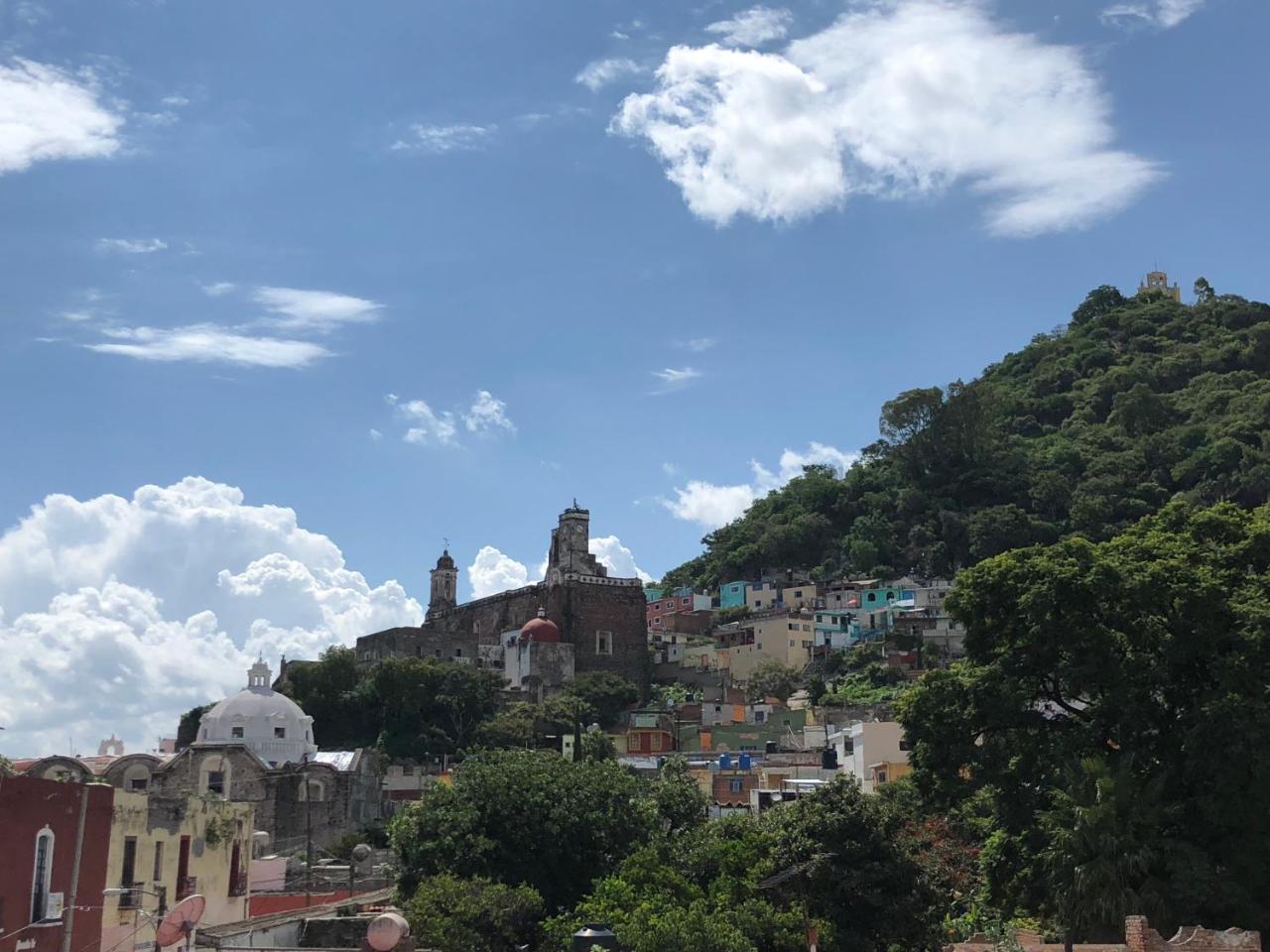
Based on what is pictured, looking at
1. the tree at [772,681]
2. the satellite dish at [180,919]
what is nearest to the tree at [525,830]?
the satellite dish at [180,919]

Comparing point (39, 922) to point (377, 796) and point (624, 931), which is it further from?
point (377, 796)

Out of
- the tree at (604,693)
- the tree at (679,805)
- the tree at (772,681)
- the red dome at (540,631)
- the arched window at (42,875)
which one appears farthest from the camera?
the red dome at (540,631)

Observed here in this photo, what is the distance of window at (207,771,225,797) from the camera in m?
51.6

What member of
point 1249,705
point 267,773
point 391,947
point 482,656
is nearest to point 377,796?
point 267,773

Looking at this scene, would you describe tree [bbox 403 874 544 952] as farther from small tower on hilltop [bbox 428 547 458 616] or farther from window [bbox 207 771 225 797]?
small tower on hilltop [bbox 428 547 458 616]

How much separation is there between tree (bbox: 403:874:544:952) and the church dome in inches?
2235

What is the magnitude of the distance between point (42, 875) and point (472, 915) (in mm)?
7259

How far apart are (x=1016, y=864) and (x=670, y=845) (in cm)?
648

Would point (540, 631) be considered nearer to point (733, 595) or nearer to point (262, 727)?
point (733, 595)

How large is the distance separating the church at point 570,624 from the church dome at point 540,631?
2.37 m

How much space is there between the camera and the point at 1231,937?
19109 millimetres

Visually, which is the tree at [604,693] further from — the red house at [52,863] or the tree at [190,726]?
the red house at [52,863]

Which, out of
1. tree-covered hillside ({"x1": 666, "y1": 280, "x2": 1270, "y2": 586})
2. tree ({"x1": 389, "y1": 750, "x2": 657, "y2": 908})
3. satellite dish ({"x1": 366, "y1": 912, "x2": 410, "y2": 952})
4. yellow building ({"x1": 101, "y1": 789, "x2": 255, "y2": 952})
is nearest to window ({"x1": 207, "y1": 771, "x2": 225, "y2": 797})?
yellow building ({"x1": 101, "y1": 789, "x2": 255, "y2": 952})

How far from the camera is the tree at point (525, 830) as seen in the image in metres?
30.5
